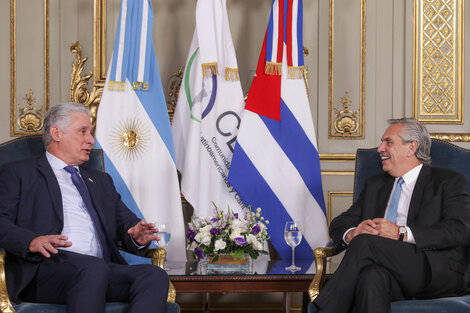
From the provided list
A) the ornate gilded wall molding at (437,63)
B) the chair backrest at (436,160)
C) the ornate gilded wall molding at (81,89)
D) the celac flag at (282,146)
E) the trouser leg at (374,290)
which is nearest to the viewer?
the trouser leg at (374,290)

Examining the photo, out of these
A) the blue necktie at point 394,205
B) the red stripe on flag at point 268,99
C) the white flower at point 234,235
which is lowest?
the white flower at point 234,235

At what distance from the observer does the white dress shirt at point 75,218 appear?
3016mm

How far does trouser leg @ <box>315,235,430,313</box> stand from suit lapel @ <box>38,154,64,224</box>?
1.22 m

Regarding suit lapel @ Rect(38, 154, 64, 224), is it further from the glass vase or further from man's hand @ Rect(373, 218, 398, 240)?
man's hand @ Rect(373, 218, 398, 240)

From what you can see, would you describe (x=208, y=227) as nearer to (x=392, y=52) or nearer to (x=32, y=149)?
(x=32, y=149)

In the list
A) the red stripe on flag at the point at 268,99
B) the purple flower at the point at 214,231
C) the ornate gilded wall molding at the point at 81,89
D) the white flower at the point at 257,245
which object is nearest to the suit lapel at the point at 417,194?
the white flower at the point at 257,245

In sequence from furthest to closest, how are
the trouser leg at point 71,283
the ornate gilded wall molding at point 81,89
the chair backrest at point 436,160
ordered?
the ornate gilded wall molding at point 81,89, the chair backrest at point 436,160, the trouser leg at point 71,283

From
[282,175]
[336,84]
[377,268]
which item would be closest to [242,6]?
[336,84]

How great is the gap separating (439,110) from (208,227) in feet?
7.02

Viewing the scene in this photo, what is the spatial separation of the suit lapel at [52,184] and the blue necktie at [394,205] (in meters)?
1.62

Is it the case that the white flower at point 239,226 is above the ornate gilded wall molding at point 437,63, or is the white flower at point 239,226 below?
below

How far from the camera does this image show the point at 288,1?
417cm

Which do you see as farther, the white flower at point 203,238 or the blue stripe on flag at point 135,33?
the blue stripe on flag at point 135,33

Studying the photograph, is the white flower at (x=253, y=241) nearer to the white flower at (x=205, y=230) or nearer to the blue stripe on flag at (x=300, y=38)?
the white flower at (x=205, y=230)
